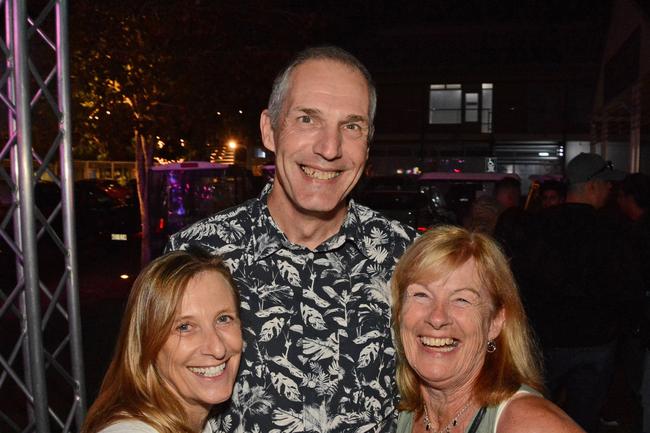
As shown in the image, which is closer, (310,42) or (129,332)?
(129,332)

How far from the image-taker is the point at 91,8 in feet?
35.0

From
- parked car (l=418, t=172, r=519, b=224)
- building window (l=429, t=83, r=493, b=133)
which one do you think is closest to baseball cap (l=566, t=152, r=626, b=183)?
parked car (l=418, t=172, r=519, b=224)

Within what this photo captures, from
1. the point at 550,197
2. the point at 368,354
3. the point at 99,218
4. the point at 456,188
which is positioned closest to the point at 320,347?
the point at 368,354

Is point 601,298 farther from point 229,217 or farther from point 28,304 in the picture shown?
point 28,304

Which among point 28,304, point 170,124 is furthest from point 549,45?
point 28,304

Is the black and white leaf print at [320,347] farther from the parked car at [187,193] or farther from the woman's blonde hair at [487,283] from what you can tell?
the parked car at [187,193]

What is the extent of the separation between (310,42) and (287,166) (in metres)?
11.2

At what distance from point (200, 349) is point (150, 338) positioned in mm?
160

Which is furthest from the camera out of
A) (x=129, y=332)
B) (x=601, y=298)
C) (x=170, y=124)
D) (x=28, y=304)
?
(x=170, y=124)

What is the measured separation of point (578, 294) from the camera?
4.89 metres

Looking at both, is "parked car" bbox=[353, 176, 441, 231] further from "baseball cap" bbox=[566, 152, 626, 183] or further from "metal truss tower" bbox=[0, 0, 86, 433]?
"metal truss tower" bbox=[0, 0, 86, 433]

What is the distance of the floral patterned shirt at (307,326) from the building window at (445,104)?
104 ft

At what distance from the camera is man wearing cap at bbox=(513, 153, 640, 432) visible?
4.85 metres

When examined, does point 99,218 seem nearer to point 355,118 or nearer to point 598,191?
point 598,191
